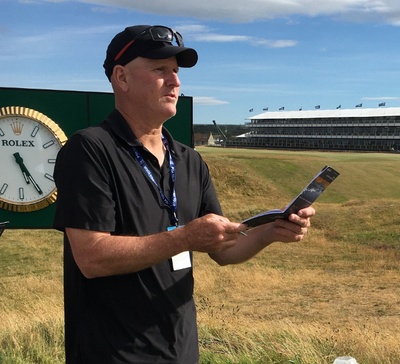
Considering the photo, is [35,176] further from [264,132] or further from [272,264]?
[264,132]

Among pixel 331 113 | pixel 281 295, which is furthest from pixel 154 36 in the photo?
pixel 331 113

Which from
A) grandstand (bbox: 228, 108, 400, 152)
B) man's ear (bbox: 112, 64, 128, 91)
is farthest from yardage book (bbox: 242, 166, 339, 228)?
grandstand (bbox: 228, 108, 400, 152)

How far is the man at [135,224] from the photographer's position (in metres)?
2.03

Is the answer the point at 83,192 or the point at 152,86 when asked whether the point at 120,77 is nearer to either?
the point at 152,86

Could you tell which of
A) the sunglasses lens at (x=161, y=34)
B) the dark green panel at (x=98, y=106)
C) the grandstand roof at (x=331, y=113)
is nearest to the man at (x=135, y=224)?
the sunglasses lens at (x=161, y=34)

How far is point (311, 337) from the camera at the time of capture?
206 inches

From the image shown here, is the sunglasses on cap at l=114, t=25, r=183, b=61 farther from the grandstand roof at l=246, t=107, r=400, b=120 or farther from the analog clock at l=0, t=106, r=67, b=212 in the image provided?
the grandstand roof at l=246, t=107, r=400, b=120

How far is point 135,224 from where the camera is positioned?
2.17 m

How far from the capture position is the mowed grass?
4930 millimetres

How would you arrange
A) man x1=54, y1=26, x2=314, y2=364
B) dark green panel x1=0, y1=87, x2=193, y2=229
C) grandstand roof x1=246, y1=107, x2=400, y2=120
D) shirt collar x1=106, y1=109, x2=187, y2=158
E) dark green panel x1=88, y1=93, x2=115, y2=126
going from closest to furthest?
man x1=54, y1=26, x2=314, y2=364, shirt collar x1=106, y1=109, x2=187, y2=158, dark green panel x1=0, y1=87, x2=193, y2=229, dark green panel x1=88, y1=93, x2=115, y2=126, grandstand roof x1=246, y1=107, x2=400, y2=120

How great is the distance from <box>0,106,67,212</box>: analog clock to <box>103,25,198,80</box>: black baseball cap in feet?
14.8

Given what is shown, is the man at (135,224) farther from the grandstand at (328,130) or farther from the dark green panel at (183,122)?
the grandstand at (328,130)

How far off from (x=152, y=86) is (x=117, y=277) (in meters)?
0.93

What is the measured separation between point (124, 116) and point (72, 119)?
459 cm
